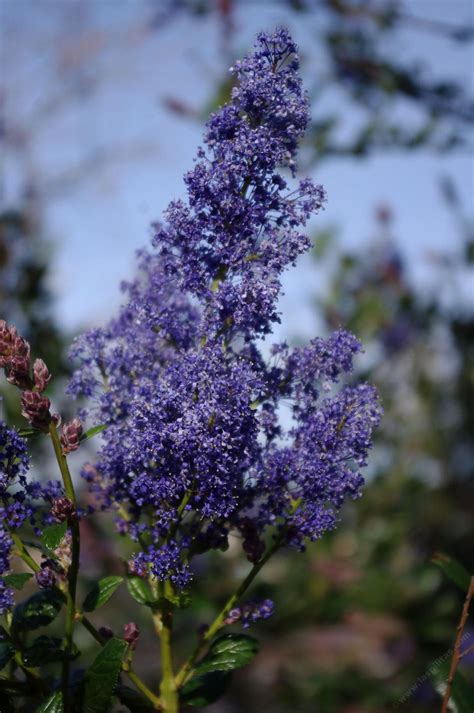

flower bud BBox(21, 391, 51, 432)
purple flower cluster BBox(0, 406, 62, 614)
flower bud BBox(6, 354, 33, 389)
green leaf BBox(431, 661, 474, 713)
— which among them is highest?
flower bud BBox(6, 354, 33, 389)

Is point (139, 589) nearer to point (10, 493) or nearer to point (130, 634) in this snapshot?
point (130, 634)

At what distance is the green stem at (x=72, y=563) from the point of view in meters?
0.79

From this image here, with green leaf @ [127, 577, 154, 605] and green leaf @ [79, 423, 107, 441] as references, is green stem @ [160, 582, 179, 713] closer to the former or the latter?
green leaf @ [127, 577, 154, 605]

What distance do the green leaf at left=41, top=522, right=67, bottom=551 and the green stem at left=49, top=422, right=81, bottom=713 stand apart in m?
0.01

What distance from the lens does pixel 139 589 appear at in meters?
0.97

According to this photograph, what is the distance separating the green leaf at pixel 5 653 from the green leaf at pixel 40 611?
0.12 ft

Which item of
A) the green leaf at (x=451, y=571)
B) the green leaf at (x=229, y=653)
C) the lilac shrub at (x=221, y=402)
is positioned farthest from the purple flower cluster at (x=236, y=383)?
the green leaf at (x=451, y=571)

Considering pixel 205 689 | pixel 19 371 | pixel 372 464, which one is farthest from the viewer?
pixel 372 464

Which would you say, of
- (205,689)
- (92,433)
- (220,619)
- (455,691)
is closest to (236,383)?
(92,433)

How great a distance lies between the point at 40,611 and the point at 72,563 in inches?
4.7

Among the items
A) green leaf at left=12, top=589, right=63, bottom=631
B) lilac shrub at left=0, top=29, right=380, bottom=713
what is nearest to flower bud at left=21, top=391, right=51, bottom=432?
lilac shrub at left=0, top=29, right=380, bottom=713

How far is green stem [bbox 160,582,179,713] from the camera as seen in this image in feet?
2.99

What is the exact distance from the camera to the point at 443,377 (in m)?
4.93

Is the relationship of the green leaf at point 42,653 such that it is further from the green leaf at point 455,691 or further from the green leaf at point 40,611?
the green leaf at point 455,691
